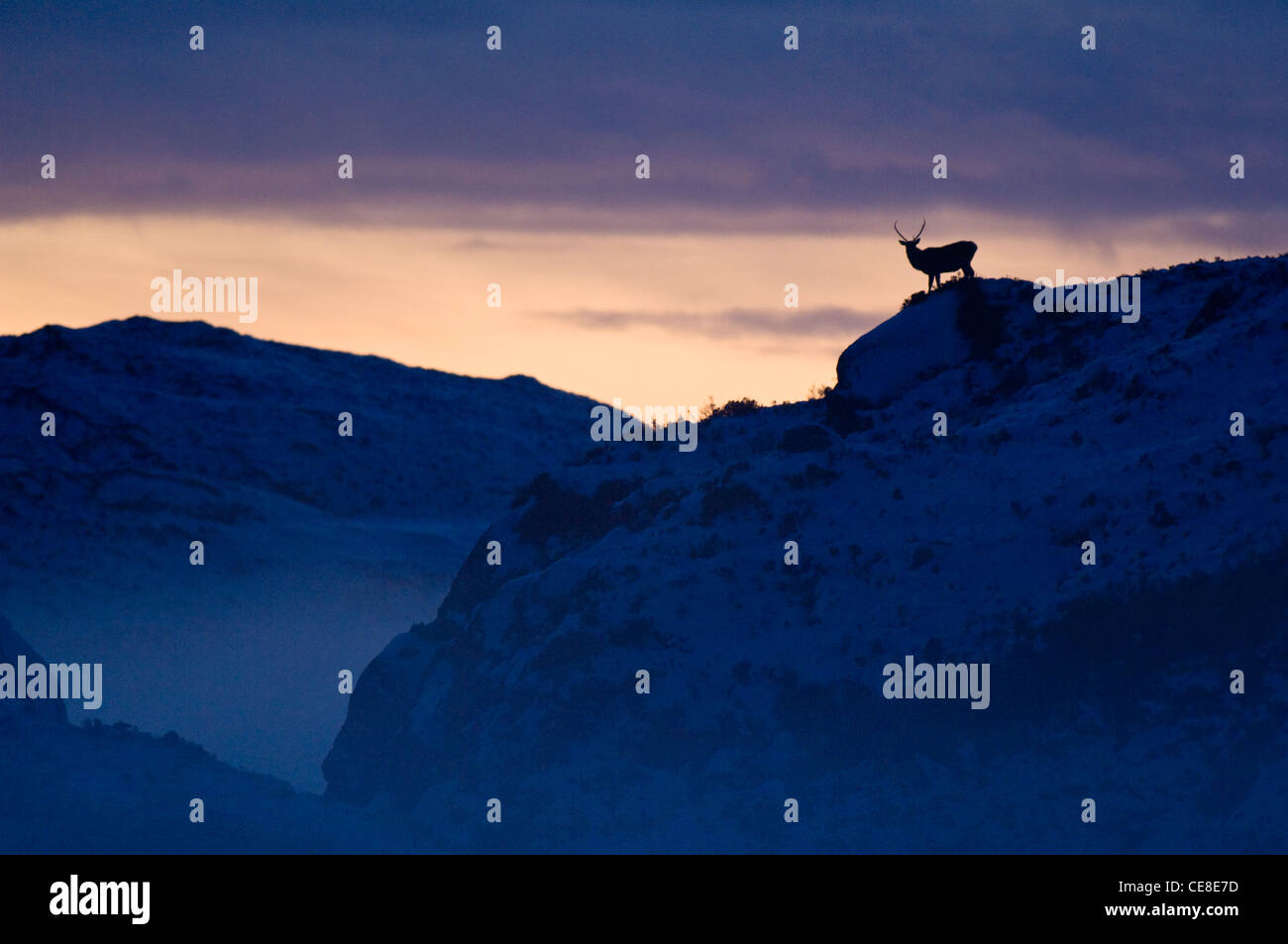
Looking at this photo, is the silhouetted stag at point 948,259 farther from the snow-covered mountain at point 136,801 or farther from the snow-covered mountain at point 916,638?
the snow-covered mountain at point 136,801

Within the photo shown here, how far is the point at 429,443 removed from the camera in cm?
8712

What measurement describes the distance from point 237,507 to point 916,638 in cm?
4995

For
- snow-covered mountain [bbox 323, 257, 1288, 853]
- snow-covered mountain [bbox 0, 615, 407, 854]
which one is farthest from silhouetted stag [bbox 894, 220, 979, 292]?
snow-covered mountain [bbox 0, 615, 407, 854]

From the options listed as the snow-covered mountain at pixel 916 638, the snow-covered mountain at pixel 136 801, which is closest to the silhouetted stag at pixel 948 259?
the snow-covered mountain at pixel 916 638

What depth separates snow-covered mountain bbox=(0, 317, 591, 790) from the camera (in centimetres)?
4984

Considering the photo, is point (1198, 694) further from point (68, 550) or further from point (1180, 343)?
point (68, 550)

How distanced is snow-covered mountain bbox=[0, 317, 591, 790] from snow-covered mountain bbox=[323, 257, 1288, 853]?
31.5 ft

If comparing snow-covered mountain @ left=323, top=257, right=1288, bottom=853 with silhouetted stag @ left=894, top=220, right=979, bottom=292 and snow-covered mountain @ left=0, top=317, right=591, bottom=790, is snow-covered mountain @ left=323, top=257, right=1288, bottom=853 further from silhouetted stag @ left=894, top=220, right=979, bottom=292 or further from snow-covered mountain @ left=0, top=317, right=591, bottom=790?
snow-covered mountain @ left=0, top=317, right=591, bottom=790

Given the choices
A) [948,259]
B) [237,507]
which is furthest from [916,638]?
[237,507]

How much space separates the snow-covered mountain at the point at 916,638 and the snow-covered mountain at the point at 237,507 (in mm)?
9588

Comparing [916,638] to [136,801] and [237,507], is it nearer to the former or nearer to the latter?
[136,801]

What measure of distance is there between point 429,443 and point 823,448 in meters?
58.4

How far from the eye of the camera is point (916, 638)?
2705 cm
